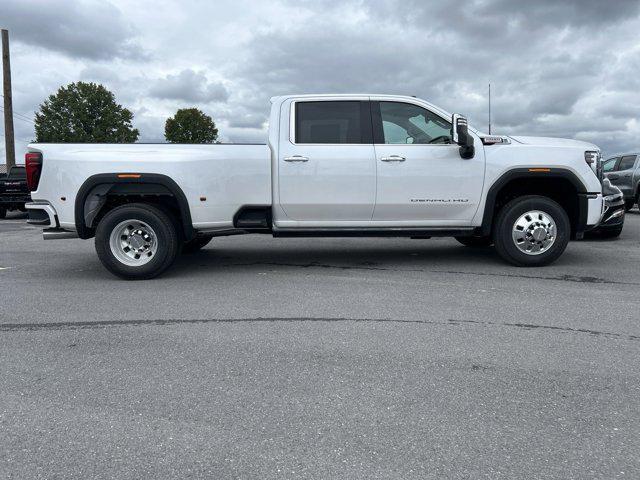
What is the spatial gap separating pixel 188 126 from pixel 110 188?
65510mm

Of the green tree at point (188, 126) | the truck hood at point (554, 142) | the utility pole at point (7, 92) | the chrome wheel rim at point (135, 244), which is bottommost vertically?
the chrome wheel rim at point (135, 244)

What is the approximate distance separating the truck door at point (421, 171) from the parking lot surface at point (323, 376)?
0.78 meters

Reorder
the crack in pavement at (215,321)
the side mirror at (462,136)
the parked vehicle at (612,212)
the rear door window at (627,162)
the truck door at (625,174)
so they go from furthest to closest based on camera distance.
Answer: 1. the rear door window at (627,162)
2. the truck door at (625,174)
3. the parked vehicle at (612,212)
4. the side mirror at (462,136)
5. the crack in pavement at (215,321)

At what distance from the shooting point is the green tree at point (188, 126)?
6894 centimetres

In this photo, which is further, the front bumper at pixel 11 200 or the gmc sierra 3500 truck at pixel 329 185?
the front bumper at pixel 11 200

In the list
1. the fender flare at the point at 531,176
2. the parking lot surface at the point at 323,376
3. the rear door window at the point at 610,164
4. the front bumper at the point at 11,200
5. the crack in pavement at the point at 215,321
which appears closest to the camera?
the parking lot surface at the point at 323,376

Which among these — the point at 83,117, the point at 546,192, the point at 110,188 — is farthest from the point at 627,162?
the point at 83,117

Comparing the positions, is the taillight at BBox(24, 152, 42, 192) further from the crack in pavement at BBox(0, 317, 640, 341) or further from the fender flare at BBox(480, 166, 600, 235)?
the fender flare at BBox(480, 166, 600, 235)

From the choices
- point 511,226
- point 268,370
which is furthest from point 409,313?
point 511,226

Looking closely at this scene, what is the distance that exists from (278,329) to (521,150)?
13.1ft

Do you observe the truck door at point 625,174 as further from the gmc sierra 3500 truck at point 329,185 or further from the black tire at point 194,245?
the black tire at point 194,245

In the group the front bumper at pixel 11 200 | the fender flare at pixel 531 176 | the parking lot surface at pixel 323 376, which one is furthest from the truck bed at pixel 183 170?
the front bumper at pixel 11 200

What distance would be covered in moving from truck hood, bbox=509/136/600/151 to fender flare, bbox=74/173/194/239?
4082 millimetres

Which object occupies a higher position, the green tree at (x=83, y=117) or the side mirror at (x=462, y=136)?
the green tree at (x=83, y=117)
